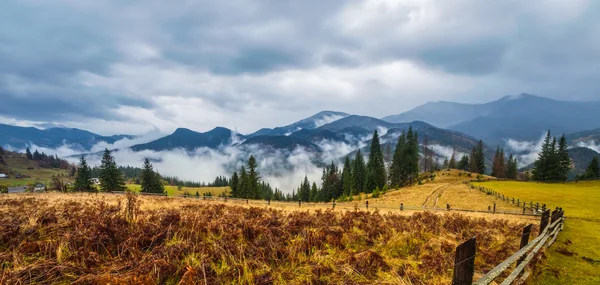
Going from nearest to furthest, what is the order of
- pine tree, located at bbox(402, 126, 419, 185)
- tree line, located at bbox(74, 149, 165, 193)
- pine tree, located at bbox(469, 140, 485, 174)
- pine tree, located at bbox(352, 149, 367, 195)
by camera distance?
tree line, located at bbox(74, 149, 165, 193), pine tree, located at bbox(402, 126, 419, 185), pine tree, located at bbox(352, 149, 367, 195), pine tree, located at bbox(469, 140, 485, 174)

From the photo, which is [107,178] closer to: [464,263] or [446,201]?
[446,201]

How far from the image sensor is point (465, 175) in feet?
257

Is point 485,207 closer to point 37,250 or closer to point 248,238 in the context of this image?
point 248,238

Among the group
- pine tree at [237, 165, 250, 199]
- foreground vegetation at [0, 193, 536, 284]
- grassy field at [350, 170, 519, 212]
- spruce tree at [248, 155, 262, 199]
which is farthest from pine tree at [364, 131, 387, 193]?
foreground vegetation at [0, 193, 536, 284]

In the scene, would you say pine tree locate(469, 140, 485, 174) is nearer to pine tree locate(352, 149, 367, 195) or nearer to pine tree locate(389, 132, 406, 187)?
pine tree locate(389, 132, 406, 187)

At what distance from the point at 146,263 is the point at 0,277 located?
2264mm

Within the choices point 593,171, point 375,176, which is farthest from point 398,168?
point 593,171

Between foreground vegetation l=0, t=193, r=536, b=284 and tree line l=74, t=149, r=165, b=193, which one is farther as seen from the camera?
tree line l=74, t=149, r=165, b=193

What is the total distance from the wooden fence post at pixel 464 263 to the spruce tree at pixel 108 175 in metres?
76.2

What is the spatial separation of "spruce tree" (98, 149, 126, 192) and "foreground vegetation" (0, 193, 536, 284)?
67328 millimetres

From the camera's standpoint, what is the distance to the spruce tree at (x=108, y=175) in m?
63.3

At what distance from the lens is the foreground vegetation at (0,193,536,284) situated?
5.41 metres

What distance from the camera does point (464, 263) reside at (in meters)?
4.16

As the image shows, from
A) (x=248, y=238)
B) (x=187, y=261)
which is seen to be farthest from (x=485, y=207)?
(x=187, y=261)
